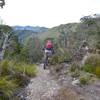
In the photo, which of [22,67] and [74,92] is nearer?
[22,67]

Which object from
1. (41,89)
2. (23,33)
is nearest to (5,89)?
(41,89)

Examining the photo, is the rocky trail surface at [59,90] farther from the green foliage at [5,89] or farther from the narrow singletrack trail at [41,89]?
the green foliage at [5,89]

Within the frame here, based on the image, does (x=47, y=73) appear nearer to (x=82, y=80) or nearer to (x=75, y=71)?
(x=75, y=71)

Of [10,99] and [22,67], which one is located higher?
[22,67]

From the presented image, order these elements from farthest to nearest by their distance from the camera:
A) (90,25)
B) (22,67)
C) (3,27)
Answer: (90,25)
(3,27)
(22,67)

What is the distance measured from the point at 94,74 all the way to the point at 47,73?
2.07 meters

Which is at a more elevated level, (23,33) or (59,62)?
(23,33)

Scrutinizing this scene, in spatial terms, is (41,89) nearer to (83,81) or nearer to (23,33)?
(83,81)

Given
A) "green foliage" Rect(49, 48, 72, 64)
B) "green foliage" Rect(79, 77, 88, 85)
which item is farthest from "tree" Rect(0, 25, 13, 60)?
"green foliage" Rect(79, 77, 88, 85)

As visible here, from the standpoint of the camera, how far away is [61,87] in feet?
37.2

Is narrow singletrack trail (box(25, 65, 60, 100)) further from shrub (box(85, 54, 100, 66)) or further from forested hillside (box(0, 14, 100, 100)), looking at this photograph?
shrub (box(85, 54, 100, 66))

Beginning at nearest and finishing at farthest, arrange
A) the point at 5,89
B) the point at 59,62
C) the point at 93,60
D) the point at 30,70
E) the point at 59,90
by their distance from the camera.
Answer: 1. the point at 5,89
2. the point at 30,70
3. the point at 59,90
4. the point at 93,60
5. the point at 59,62

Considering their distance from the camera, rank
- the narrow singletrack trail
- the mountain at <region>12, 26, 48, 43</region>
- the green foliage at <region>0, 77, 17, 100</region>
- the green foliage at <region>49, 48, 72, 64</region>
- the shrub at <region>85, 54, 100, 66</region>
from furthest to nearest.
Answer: the mountain at <region>12, 26, 48, 43</region> → the green foliage at <region>49, 48, 72, 64</region> → the shrub at <region>85, 54, 100, 66</region> → the narrow singletrack trail → the green foliage at <region>0, 77, 17, 100</region>

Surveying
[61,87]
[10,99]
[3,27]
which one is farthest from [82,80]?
[3,27]
